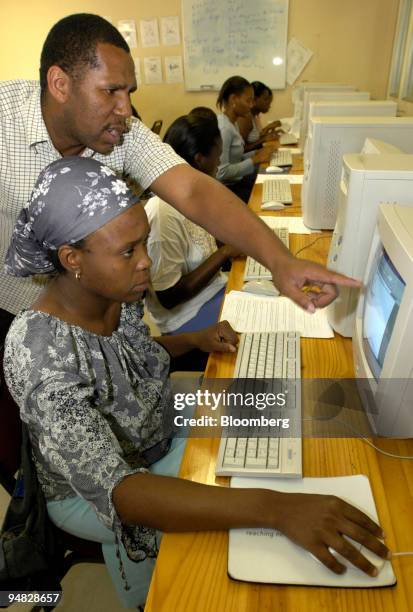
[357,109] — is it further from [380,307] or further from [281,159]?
[380,307]

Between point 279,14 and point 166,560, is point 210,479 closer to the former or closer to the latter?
point 166,560

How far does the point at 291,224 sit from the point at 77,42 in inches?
46.3

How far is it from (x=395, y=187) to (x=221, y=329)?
512 mm

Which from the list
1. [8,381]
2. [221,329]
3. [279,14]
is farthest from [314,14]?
[8,381]

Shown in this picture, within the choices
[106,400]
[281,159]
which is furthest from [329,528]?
[281,159]

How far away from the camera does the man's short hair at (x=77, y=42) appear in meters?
0.95

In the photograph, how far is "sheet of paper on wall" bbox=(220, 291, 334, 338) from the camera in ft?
3.78

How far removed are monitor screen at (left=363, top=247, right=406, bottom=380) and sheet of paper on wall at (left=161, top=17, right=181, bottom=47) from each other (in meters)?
4.39

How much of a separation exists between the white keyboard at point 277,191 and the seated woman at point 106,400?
136 centimetres

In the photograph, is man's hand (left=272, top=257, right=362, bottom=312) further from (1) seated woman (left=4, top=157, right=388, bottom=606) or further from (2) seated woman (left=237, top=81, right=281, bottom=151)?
(2) seated woman (left=237, top=81, right=281, bottom=151)

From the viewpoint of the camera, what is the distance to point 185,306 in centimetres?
159

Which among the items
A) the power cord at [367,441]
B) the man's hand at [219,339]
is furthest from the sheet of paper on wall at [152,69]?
the power cord at [367,441]

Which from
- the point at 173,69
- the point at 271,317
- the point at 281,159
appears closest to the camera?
the point at 271,317

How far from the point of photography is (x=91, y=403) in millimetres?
762
